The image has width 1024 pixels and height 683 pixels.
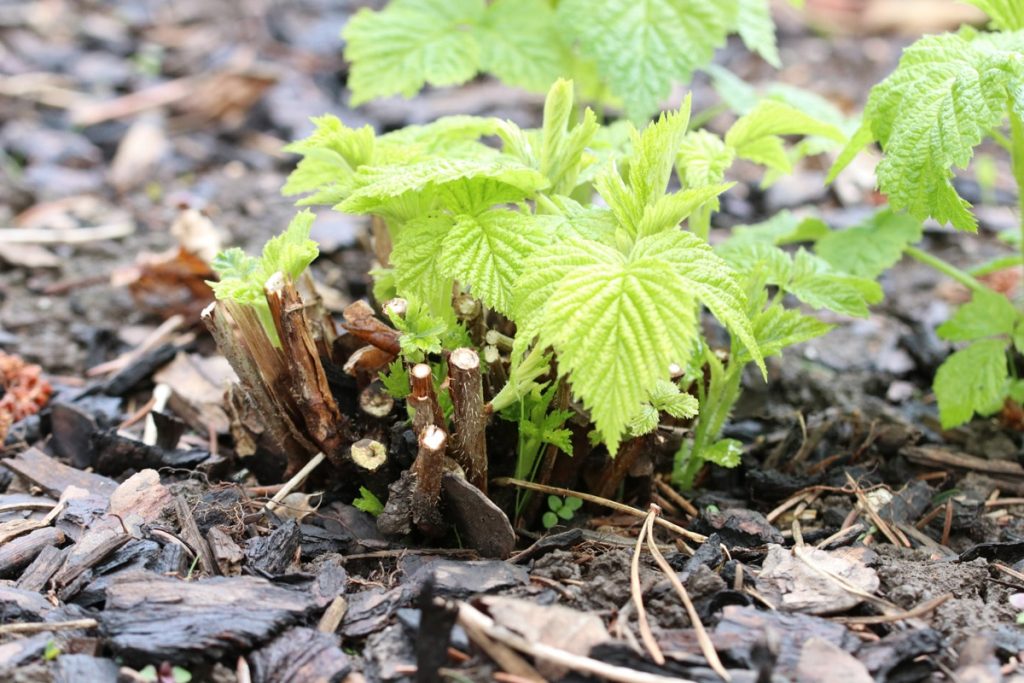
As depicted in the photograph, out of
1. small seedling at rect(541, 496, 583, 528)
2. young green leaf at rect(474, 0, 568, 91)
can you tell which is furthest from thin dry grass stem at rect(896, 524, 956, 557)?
young green leaf at rect(474, 0, 568, 91)

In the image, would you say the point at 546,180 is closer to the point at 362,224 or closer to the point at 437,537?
the point at 437,537

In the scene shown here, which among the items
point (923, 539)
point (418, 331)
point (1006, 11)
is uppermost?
point (1006, 11)

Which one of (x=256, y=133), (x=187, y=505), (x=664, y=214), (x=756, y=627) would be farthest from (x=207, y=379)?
(x=256, y=133)

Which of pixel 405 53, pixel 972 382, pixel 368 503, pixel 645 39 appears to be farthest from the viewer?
pixel 405 53

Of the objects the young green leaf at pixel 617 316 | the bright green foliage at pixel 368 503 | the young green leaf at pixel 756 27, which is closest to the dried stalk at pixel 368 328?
the bright green foliage at pixel 368 503

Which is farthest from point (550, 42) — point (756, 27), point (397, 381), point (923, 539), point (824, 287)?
point (923, 539)

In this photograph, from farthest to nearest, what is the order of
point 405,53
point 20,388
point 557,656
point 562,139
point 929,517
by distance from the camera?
1. point 405,53
2. point 20,388
3. point 929,517
4. point 562,139
5. point 557,656

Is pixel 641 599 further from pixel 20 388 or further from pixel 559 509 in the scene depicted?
pixel 20 388
